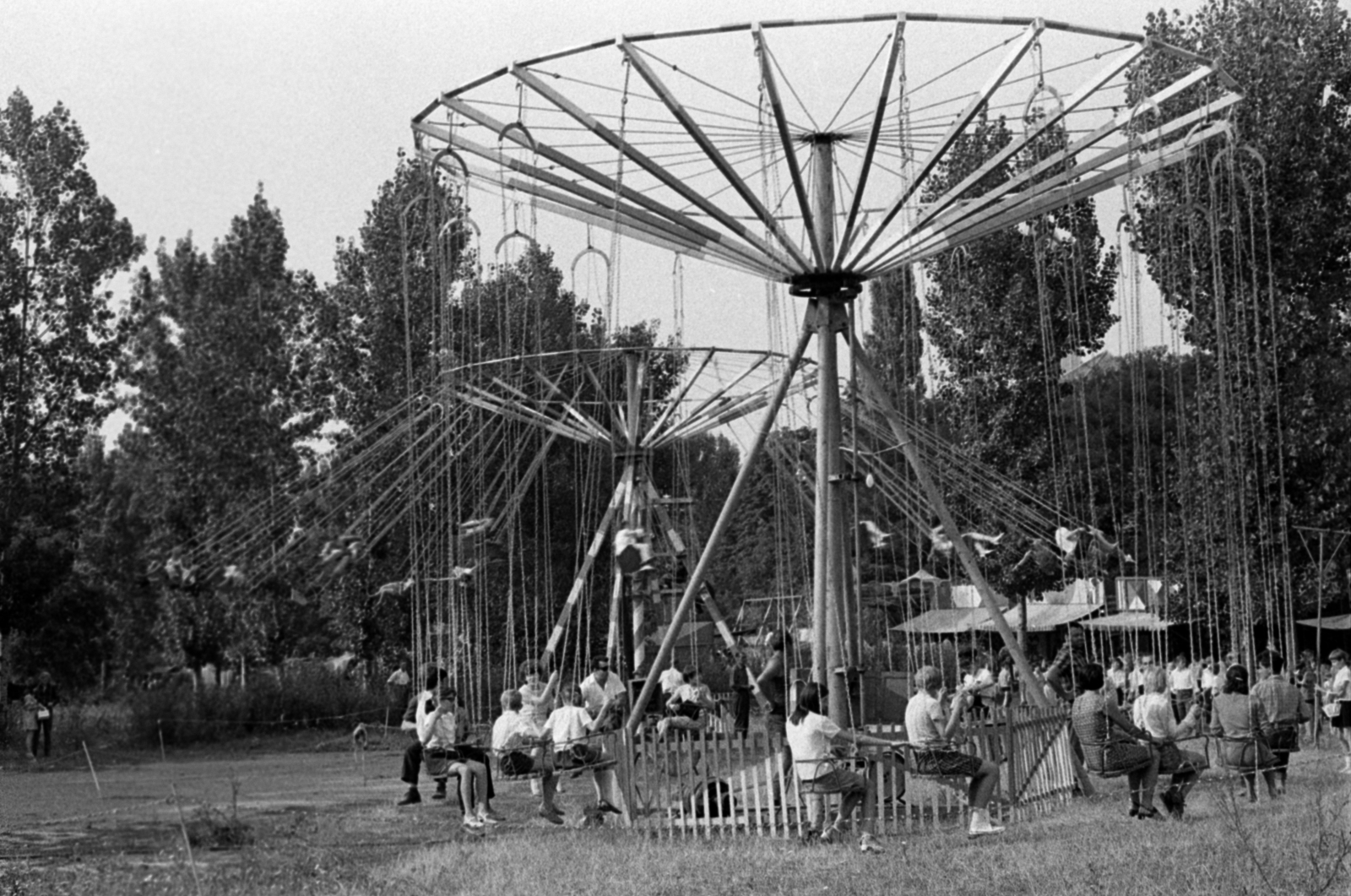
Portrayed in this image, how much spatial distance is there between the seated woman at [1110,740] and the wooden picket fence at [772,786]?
3.79 feet

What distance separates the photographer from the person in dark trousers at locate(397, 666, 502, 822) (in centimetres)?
1912

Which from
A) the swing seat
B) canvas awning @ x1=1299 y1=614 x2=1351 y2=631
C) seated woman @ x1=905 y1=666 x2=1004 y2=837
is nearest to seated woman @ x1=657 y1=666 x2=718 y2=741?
the swing seat

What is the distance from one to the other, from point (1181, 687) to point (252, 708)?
55.2ft

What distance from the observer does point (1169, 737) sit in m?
17.4

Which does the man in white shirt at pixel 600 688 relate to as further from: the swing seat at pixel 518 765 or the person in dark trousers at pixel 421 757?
the swing seat at pixel 518 765

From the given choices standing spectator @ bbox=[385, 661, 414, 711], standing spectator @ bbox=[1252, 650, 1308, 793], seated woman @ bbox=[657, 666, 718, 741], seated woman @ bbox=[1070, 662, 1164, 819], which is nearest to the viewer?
seated woman @ bbox=[1070, 662, 1164, 819]

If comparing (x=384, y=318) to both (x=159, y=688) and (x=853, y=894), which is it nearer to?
(x=159, y=688)

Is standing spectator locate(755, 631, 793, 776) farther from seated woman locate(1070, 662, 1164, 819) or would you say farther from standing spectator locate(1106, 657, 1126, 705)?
standing spectator locate(1106, 657, 1126, 705)

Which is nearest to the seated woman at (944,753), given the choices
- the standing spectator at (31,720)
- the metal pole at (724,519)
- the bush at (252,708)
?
the metal pole at (724,519)

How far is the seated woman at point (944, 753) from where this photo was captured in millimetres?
16422

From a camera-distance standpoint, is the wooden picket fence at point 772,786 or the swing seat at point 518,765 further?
the swing seat at point 518,765

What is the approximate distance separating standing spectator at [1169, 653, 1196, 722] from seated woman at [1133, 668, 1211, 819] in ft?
40.9

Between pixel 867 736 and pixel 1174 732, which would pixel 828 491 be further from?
pixel 1174 732

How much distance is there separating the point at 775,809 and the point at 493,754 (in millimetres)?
4245
